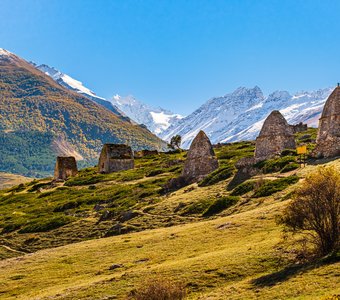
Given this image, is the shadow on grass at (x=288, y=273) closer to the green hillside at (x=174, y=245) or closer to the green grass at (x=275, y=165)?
the green hillside at (x=174, y=245)

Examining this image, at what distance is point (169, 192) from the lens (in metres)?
45.6

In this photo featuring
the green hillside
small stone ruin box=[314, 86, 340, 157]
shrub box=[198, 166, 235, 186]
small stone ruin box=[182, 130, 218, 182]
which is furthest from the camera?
small stone ruin box=[182, 130, 218, 182]

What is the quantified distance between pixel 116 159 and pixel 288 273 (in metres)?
64.9

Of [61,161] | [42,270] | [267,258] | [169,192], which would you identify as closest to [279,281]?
[267,258]

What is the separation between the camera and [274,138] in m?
47.6

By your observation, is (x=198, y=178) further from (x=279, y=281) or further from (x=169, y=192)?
(x=279, y=281)

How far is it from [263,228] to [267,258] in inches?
193

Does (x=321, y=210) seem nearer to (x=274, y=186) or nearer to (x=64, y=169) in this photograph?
(x=274, y=186)

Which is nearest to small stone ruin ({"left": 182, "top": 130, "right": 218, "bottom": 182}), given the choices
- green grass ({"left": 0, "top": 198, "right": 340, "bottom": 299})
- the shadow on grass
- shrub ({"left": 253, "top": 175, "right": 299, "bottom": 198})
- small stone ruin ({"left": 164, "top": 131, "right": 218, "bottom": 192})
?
small stone ruin ({"left": 164, "top": 131, "right": 218, "bottom": 192})

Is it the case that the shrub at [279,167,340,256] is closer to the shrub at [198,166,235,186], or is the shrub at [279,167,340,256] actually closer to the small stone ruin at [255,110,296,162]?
the shrub at [198,166,235,186]

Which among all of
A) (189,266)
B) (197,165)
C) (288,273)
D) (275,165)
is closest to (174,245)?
(189,266)

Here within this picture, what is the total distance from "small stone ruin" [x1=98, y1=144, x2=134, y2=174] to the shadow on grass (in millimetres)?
63666

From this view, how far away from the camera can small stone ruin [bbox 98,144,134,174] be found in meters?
79.4

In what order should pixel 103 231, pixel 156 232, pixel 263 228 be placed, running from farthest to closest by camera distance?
pixel 103 231 < pixel 156 232 < pixel 263 228
